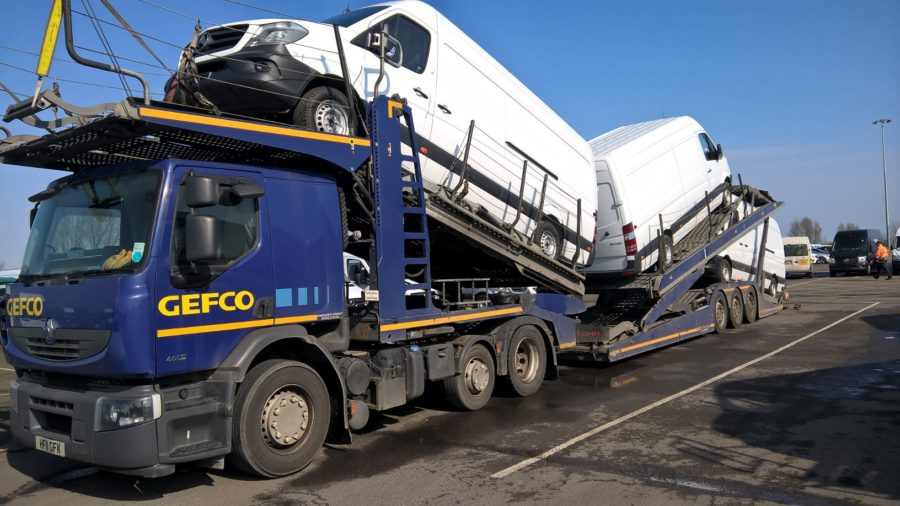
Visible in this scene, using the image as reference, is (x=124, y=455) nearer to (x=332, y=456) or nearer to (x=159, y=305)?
(x=159, y=305)

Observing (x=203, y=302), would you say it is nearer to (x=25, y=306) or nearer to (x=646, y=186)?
(x=25, y=306)

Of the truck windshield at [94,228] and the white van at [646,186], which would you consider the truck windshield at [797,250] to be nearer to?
the white van at [646,186]

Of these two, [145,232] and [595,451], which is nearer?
[145,232]

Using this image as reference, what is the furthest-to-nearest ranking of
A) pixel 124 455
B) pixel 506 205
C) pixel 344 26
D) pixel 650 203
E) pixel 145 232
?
pixel 650 203
pixel 506 205
pixel 344 26
pixel 145 232
pixel 124 455

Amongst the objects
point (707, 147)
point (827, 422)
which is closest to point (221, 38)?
point (827, 422)

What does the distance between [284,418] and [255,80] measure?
298cm

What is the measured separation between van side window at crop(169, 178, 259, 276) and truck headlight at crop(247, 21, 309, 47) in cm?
169

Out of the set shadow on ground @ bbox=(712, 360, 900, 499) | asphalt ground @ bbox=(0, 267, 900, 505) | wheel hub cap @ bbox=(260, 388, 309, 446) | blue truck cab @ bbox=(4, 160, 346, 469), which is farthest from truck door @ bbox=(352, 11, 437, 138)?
shadow on ground @ bbox=(712, 360, 900, 499)

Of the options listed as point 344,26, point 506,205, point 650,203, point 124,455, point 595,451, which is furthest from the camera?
point 650,203

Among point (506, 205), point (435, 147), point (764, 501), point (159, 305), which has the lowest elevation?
point (764, 501)

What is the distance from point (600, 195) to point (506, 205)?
3100 mm

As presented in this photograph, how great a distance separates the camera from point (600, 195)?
11.0 meters

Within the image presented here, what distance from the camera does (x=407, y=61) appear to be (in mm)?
7199

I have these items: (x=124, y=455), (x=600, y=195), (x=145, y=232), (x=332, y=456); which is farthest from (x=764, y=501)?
(x=600, y=195)
